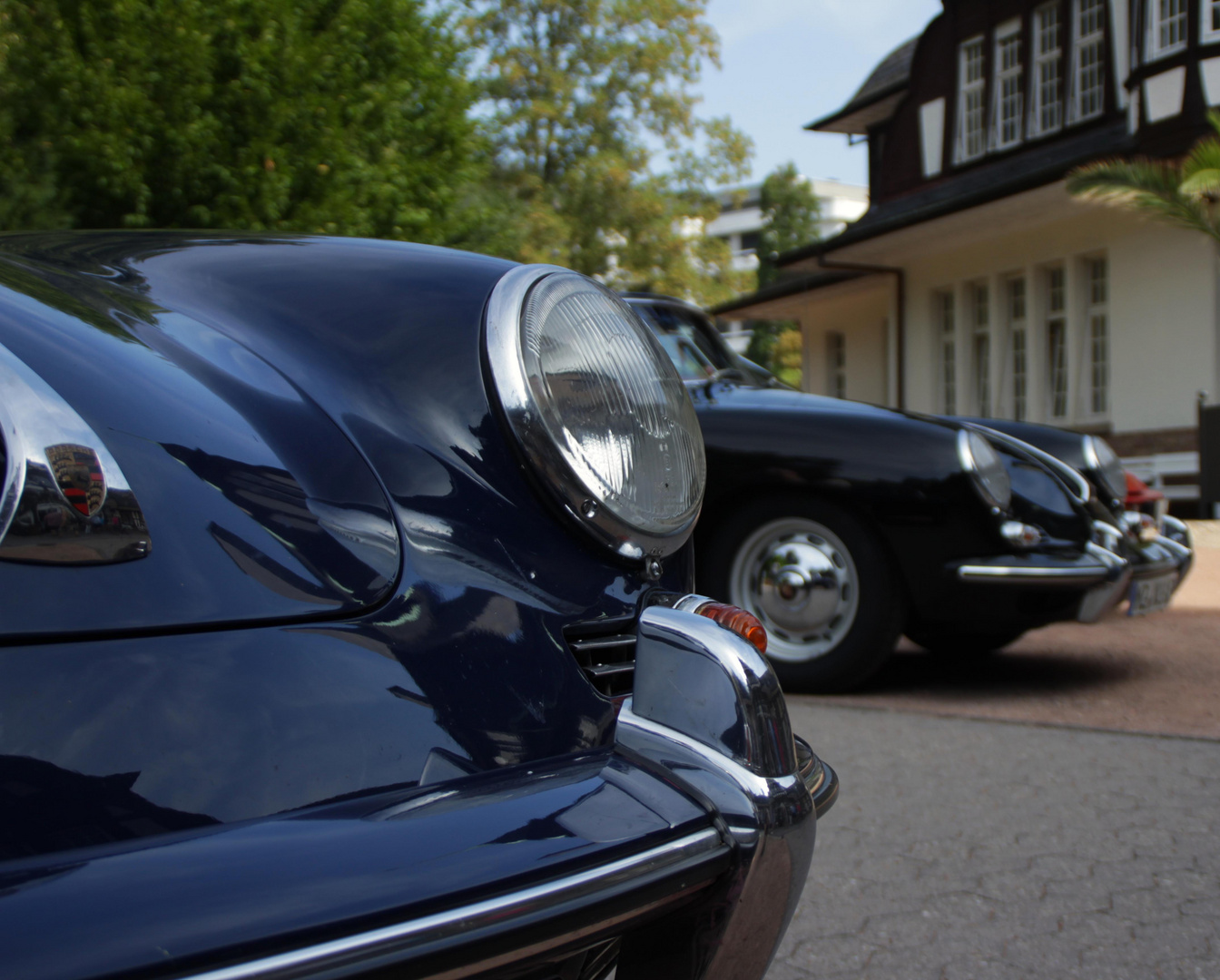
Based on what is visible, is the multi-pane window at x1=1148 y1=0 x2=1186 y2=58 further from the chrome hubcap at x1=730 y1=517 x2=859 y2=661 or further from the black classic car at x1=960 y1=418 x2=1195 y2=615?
the chrome hubcap at x1=730 y1=517 x2=859 y2=661

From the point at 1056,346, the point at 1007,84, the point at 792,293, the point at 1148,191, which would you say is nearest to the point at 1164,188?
the point at 1148,191

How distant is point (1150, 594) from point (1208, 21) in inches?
473

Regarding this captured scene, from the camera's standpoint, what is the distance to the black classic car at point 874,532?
12.8 feet

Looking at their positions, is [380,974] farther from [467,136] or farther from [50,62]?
[467,136]

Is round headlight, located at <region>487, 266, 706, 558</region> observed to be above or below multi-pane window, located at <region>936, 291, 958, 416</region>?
below

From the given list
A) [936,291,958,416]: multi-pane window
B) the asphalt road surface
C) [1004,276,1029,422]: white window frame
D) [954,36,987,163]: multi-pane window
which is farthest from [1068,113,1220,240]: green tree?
the asphalt road surface

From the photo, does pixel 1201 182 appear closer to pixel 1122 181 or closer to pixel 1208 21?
pixel 1122 181

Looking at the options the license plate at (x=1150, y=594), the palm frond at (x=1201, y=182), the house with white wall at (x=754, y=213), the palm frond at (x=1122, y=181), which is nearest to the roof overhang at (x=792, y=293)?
the palm frond at (x=1122, y=181)

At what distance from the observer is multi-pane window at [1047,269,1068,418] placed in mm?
15883

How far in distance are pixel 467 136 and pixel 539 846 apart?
14425 millimetres

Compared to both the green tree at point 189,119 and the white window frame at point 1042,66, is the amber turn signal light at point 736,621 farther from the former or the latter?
the white window frame at point 1042,66

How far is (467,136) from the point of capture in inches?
570

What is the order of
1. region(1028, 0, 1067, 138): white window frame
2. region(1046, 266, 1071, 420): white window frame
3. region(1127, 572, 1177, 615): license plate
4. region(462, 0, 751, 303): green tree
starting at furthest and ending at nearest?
1. region(462, 0, 751, 303): green tree
2. region(1028, 0, 1067, 138): white window frame
3. region(1046, 266, 1071, 420): white window frame
4. region(1127, 572, 1177, 615): license plate

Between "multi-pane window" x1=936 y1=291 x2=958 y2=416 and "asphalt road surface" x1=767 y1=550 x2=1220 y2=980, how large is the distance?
44.8 ft
